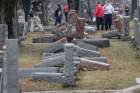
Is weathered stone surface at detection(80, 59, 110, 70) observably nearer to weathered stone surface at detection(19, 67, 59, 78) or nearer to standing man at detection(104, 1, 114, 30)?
weathered stone surface at detection(19, 67, 59, 78)

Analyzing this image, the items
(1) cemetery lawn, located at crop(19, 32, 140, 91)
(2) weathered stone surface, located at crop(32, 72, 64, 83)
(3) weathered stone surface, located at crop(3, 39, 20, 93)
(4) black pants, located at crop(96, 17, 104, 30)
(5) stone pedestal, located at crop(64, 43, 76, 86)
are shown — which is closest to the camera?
(3) weathered stone surface, located at crop(3, 39, 20, 93)

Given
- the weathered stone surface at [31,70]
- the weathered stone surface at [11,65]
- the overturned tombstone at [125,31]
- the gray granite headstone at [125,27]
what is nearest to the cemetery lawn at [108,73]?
the weathered stone surface at [31,70]

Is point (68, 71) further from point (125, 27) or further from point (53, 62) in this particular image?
point (125, 27)

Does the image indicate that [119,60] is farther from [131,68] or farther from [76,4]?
[76,4]

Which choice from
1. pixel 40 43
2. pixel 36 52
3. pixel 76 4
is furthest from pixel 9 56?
pixel 76 4

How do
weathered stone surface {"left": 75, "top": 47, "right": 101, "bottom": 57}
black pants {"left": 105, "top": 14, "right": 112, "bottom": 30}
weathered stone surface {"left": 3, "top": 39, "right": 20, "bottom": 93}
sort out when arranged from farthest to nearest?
1. black pants {"left": 105, "top": 14, "right": 112, "bottom": 30}
2. weathered stone surface {"left": 75, "top": 47, "right": 101, "bottom": 57}
3. weathered stone surface {"left": 3, "top": 39, "right": 20, "bottom": 93}

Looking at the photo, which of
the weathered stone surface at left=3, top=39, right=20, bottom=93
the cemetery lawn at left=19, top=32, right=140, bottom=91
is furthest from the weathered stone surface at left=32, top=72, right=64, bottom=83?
the weathered stone surface at left=3, top=39, right=20, bottom=93

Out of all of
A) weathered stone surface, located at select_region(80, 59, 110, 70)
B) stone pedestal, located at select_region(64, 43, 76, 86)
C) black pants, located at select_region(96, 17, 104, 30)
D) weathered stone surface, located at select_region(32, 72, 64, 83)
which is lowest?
black pants, located at select_region(96, 17, 104, 30)

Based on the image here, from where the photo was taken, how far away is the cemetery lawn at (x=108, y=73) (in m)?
13.0

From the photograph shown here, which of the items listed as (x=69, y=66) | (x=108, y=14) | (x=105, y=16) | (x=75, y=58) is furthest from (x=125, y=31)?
(x=69, y=66)

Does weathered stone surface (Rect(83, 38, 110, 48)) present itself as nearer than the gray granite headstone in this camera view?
Yes

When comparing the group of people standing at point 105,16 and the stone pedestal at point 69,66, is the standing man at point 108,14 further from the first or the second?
the stone pedestal at point 69,66

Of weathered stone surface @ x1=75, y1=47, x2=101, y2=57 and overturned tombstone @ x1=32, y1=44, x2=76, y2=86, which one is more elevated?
overturned tombstone @ x1=32, y1=44, x2=76, y2=86

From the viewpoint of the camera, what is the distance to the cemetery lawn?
1299cm
